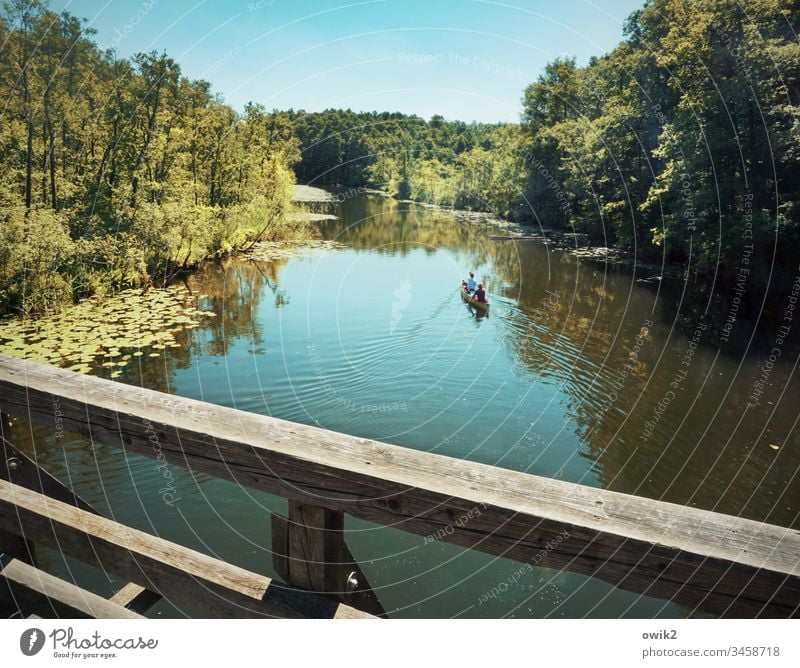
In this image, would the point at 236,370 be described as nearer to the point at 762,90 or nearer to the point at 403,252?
the point at 762,90

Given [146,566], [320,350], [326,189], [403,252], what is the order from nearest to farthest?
[146,566]
[320,350]
[403,252]
[326,189]

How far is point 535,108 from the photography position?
48.5 m

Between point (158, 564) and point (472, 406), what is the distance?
352 inches

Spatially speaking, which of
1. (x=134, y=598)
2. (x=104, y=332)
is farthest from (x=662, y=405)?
(x=104, y=332)

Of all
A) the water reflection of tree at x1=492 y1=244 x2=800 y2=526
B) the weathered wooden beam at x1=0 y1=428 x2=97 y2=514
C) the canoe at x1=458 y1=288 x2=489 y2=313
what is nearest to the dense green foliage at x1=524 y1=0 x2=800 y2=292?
the water reflection of tree at x1=492 y1=244 x2=800 y2=526

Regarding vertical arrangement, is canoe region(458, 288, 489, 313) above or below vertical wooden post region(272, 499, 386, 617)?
below

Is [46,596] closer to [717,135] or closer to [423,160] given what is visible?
[717,135]

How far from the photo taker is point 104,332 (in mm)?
12680

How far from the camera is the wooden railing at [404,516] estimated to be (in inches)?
56.3

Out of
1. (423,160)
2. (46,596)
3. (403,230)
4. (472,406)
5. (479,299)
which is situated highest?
(423,160)

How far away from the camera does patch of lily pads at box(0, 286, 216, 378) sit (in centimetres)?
1091
